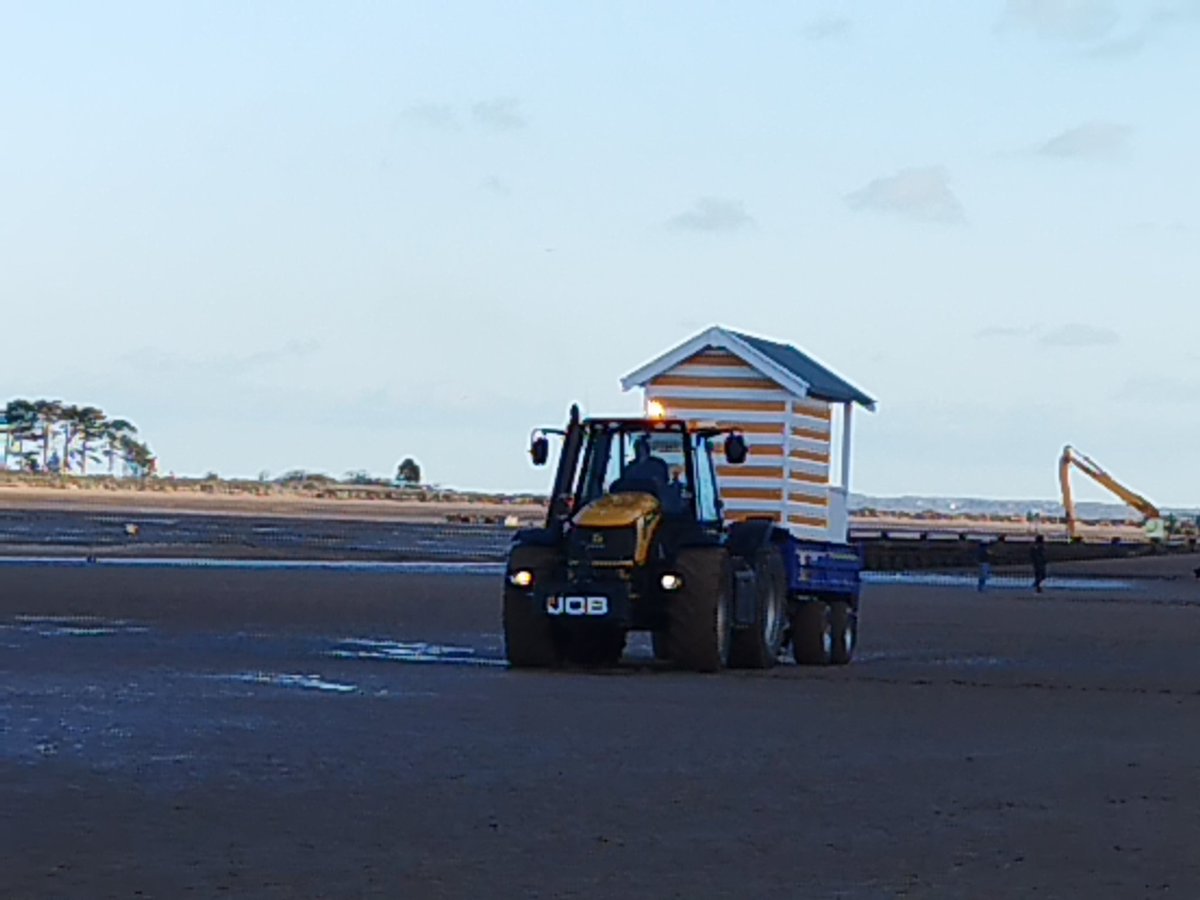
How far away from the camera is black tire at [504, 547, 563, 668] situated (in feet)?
75.1

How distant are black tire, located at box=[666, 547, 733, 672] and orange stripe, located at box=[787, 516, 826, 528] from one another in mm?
6285

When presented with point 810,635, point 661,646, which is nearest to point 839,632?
point 810,635

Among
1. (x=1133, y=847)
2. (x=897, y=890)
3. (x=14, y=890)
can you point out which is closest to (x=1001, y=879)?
(x=897, y=890)

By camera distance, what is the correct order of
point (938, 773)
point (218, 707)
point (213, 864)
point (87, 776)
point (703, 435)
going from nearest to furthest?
point (213, 864), point (87, 776), point (938, 773), point (218, 707), point (703, 435)

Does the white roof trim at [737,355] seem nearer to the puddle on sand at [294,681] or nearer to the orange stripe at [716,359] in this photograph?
the orange stripe at [716,359]

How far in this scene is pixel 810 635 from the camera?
1011 inches

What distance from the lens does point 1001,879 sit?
10586 millimetres

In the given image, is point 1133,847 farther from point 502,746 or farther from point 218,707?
point 218,707

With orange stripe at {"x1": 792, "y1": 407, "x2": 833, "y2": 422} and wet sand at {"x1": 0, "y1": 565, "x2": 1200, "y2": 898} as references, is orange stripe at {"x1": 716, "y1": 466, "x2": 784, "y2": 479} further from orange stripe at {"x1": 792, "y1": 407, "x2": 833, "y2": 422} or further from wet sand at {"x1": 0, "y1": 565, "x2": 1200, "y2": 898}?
wet sand at {"x1": 0, "y1": 565, "x2": 1200, "y2": 898}

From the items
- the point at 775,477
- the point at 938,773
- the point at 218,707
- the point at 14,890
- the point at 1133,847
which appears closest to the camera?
A: the point at 14,890

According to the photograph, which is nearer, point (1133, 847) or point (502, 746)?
point (1133, 847)

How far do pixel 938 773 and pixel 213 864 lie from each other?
5.50 m

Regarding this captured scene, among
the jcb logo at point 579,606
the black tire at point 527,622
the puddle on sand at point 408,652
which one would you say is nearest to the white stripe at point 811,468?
the puddle on sand at point 408,652

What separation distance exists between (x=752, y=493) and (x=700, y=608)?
19.5 ft
